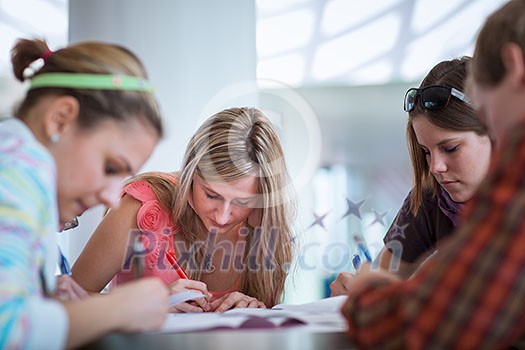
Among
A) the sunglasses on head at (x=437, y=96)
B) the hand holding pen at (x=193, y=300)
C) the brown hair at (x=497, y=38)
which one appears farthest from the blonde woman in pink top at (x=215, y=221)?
the brown hair at (x=497, y=38)

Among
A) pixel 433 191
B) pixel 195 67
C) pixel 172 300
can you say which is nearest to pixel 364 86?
pixel 195 67

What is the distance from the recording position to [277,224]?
60.6 inches

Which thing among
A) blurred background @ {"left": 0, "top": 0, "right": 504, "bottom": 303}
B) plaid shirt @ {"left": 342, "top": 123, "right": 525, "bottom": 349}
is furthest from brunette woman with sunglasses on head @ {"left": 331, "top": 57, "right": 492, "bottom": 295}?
blurred background @ {"left": 0, "top": 0, "right": 504, "bottom": 303}

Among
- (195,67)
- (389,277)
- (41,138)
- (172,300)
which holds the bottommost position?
(172,300)

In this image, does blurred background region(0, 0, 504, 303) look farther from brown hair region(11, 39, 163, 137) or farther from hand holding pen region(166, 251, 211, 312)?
brown hair region(11, 39, 163, 137)

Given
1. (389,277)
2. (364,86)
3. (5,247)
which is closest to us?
(5,247)

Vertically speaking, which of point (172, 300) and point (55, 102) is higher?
point (55, 102)

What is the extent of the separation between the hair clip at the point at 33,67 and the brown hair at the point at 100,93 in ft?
0.11

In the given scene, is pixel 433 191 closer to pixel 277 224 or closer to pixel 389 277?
pixel 277 224

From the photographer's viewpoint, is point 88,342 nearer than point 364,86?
Yes

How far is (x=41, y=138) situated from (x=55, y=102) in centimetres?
5

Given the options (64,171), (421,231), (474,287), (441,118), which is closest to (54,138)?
(64,171)

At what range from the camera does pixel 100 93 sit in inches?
33.1

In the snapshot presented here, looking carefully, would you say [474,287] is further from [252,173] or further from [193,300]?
[252,173]
